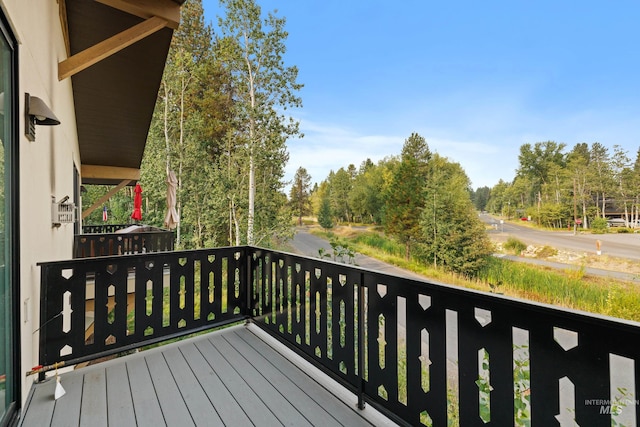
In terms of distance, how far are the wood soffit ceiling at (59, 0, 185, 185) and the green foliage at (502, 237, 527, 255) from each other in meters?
23.0

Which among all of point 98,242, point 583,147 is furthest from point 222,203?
point 583,147

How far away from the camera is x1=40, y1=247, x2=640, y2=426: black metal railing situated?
107 cm

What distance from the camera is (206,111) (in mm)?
15117

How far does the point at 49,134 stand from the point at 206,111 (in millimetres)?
13277

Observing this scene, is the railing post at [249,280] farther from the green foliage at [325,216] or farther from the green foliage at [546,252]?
the green foliage at [325,216]

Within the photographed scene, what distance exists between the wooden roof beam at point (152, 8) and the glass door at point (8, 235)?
1764mm

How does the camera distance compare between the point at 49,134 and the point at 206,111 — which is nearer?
the point at 49,134

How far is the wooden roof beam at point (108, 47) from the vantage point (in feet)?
10.2

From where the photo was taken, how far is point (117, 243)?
20.5 feet

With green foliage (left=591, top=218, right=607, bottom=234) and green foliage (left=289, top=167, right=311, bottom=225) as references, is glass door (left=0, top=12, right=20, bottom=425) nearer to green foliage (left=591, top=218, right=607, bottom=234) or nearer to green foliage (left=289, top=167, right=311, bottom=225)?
green foliage (left=591, top=218, right=607, bottom=234)

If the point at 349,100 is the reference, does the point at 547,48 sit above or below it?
above

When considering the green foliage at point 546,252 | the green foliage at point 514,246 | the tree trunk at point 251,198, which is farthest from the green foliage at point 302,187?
the tree trunk at point 251,198

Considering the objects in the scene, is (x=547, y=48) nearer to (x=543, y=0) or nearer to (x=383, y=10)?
(x=543, y=0)

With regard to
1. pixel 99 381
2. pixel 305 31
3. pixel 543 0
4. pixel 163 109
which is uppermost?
pixel 543 0
